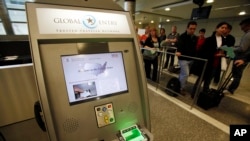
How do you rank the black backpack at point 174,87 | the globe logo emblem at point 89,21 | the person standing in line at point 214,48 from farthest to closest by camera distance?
the black backpack at point 174,87 → the person standing in line at point 214,48 → the globe logo emblem at point 89,21

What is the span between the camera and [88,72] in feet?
2.39

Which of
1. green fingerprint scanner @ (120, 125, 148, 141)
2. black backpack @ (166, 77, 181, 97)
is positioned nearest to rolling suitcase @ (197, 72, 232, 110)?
black backpack @ (166, 77, 181, 97)

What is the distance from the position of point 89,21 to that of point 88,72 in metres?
0.27

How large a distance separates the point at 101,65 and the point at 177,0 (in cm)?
529

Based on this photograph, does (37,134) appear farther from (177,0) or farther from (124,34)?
(177,0)

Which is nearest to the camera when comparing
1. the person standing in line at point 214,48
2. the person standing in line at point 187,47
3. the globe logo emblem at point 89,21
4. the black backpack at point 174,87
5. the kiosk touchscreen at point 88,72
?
the kiosk touchscreen at point 88,72

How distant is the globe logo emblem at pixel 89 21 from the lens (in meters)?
0.74

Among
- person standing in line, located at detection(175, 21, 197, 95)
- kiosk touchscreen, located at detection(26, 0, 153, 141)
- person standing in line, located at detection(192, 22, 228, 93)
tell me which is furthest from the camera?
person standing in line, located at detection(175, 21, 197, 95)

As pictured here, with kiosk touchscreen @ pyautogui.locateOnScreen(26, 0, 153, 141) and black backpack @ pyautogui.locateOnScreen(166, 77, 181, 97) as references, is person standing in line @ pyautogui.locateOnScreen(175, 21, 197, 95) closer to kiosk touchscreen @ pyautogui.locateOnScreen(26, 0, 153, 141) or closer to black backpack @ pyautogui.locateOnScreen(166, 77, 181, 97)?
black backpack @ pyautogui.locateOnScreen(166, 77, 181, 97)

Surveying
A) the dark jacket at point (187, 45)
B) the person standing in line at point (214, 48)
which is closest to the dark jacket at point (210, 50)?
the person standing in line at point (214, 48)

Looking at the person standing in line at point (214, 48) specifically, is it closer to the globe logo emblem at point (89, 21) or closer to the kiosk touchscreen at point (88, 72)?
the kiosk touchscreen at point (88, 72)

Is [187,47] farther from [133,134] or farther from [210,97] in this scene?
[133,134]

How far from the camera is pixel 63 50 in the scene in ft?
2.22

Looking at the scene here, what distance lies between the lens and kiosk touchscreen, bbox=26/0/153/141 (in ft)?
2.08
